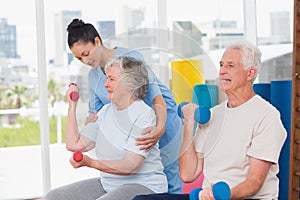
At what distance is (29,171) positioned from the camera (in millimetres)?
4637

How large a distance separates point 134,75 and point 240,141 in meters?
0.52

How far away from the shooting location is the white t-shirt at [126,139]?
231 cm

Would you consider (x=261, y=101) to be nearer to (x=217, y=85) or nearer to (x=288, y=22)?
(x=217, y=85)

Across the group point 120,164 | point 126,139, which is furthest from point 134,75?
point 120,164

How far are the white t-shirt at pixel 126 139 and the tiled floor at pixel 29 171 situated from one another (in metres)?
2.09

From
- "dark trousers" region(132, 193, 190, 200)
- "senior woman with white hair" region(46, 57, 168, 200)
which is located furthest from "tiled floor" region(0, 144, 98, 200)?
"dark trousers" region(132, 193, 190, 200)

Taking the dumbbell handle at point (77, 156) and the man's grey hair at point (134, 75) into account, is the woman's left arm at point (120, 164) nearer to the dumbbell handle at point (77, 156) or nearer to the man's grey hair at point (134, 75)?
the dumbbell handle at point (77, 156)

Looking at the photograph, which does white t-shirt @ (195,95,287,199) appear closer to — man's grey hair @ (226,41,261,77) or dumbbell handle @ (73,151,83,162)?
man's grey hair @ (226,41,261,77)

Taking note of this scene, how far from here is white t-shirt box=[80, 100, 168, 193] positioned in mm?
2309

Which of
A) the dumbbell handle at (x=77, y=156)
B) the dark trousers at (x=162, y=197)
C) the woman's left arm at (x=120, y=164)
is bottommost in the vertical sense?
the dark trousers at (x=162, y=197)

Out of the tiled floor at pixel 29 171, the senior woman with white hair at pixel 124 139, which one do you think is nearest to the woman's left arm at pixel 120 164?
the senior woman with white hair at pixel 124 139

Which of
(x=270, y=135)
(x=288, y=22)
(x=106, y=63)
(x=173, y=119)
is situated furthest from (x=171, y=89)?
(x=288, y=22)

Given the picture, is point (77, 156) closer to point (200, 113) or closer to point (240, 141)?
point (200, 113)

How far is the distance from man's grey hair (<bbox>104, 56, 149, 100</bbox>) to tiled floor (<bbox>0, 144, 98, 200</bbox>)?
2284 millimetres
